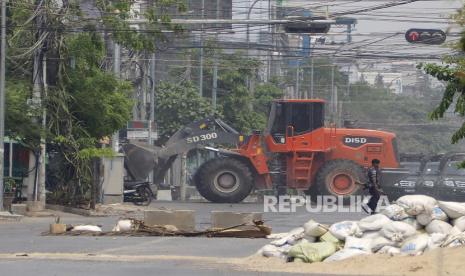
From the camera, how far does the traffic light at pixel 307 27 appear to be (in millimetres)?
30938

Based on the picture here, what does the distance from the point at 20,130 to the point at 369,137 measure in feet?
51.2

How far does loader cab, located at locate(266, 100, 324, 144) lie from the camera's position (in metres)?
42.5

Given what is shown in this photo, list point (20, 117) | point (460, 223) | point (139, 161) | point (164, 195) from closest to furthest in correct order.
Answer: point (460, 223)
point (20, 117)
point (139, 161)
point (164, 195)

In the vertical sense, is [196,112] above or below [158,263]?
above

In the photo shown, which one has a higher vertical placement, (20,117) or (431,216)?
(20,117)

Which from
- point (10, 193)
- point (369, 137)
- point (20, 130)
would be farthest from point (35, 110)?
point (369, 137)

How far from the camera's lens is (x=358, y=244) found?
695 inches

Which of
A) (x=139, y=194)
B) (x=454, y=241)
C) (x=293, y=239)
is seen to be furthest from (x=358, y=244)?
(x=139, y=194)

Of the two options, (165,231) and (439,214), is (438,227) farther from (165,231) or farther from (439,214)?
(165,231)

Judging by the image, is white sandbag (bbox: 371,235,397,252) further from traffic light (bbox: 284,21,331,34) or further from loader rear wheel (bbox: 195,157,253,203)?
loader rear wheel (bbox: 195,157,253,203)

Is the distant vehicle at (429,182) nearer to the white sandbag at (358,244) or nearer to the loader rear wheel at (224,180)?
the loader rear wheel at (224,180)

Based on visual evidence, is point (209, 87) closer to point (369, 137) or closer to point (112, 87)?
point (369, 137)

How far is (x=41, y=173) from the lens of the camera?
33844 mm

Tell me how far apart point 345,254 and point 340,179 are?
82.0ft
